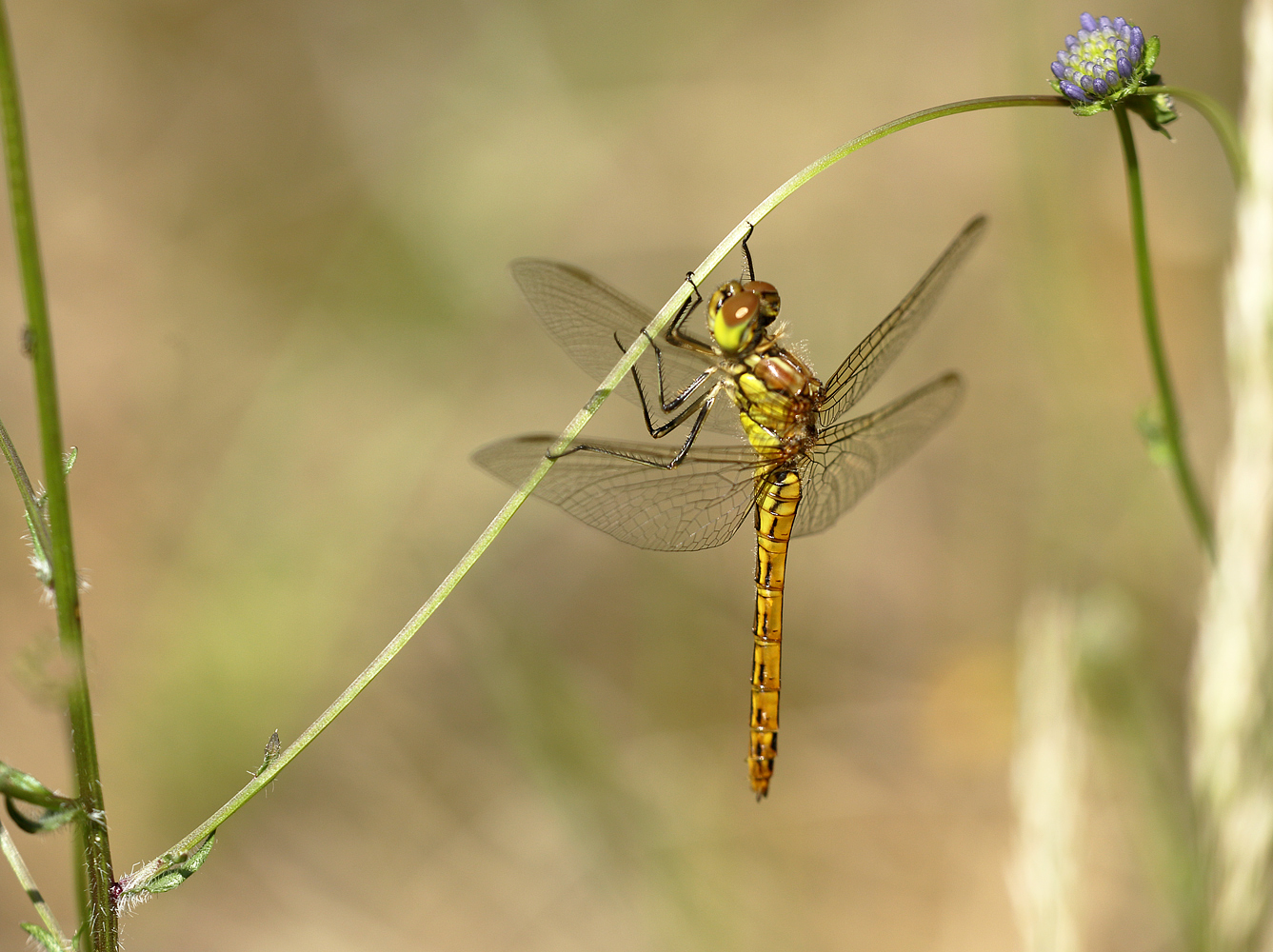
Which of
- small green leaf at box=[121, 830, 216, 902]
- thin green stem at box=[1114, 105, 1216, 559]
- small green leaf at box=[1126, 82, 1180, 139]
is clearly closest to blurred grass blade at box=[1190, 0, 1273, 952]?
thin green stem at box=[1114, 105, 1216, 559]

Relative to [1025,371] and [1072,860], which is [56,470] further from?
[1025,371]

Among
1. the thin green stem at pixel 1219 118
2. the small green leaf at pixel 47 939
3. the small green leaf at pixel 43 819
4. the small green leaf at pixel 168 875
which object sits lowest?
the small green leaf at pixel 47 939

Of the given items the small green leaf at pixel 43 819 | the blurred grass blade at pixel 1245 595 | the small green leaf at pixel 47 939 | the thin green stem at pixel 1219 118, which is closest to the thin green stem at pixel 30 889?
the small green leaf at pixel 47 939

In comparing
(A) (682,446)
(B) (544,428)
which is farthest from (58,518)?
(B) (544,428)

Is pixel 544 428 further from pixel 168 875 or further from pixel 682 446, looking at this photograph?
pixel 168 875

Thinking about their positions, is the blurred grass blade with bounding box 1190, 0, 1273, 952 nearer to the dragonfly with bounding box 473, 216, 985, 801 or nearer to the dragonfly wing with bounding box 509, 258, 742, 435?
the dragonfly with bounding box 473, 216, 985, 801

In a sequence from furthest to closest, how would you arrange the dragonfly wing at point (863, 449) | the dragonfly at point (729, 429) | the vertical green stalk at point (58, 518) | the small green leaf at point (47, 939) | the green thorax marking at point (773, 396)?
1. the dragonfly wing at point (863, 449)
2. the green thorax marking at point (773, 396)
3. the dragonfly at point (729, 429)
4. the small green leaf at point (47, 939)
5. the vertical green stalk at point (58, 518)

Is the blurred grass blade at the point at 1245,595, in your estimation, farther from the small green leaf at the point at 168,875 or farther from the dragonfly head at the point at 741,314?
the small green leaf at the point at 168,875
